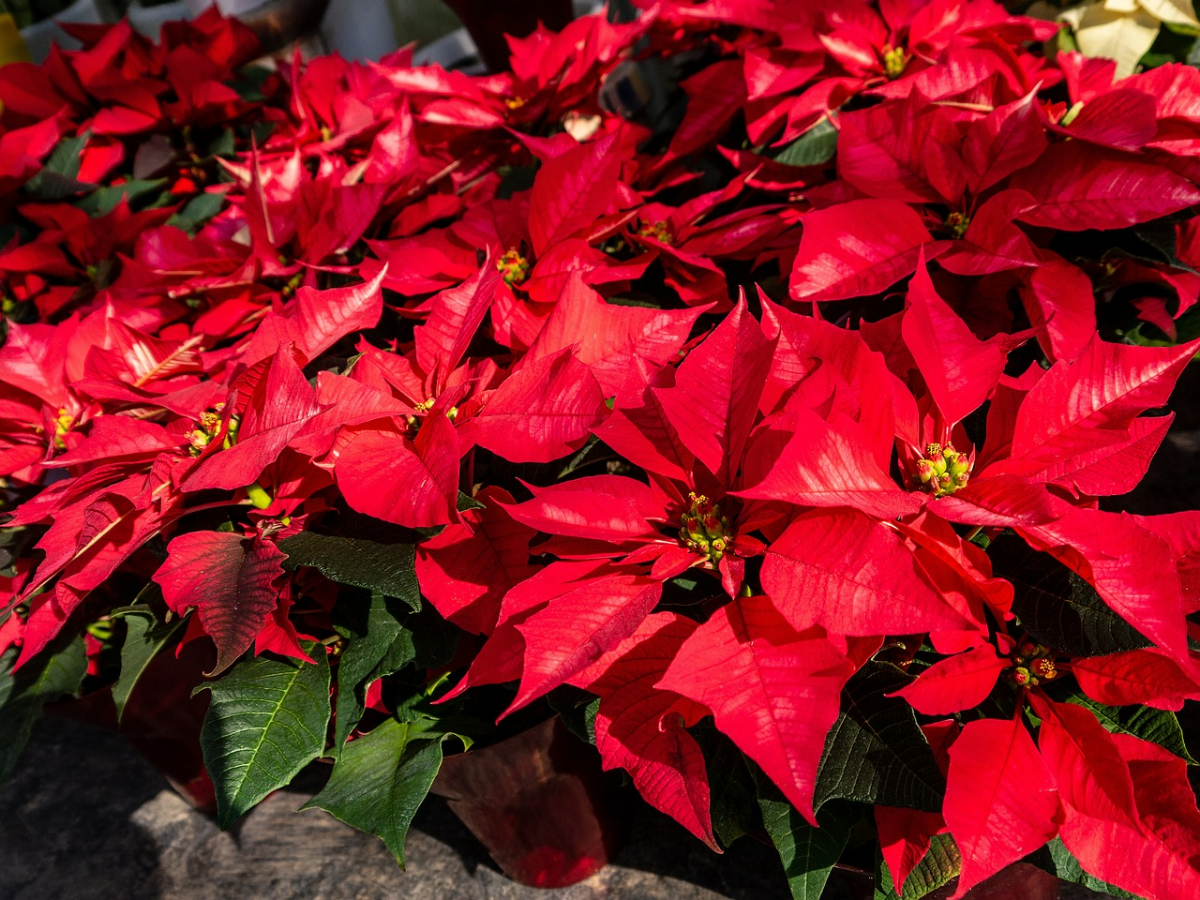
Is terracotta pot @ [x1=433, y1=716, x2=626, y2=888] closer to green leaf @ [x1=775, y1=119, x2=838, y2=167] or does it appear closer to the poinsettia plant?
the poinsettia plant

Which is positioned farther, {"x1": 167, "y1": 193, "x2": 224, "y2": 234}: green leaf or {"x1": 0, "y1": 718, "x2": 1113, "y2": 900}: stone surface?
{"x1": 167, "y1": 193, "x2": 224, "y2": 234}: green leaf

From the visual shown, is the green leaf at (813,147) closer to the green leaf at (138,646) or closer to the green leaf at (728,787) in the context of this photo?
the green leaf at (728,787)

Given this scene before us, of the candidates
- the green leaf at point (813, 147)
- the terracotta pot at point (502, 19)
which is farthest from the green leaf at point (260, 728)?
the terracotta pot at point (502, 19)

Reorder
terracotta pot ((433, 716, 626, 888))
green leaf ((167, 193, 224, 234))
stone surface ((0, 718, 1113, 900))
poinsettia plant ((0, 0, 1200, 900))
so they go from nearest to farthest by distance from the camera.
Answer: poinsettia plant ((0, 0, 1200, 900)) < terracotta pot ((433, 716, 626, 888)) < stone surface ((0, 718, 1113, 900)) < green leaf ((167, 193, 224, 234))

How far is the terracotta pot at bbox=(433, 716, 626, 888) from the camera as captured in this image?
607mm

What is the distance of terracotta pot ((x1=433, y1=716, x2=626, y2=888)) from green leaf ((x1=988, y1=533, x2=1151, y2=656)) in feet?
0.98

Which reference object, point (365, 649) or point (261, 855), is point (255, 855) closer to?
point (261, 855)

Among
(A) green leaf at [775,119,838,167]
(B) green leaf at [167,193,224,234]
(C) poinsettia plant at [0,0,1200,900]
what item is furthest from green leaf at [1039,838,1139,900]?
(B) green leaf at [167,193,224,234]

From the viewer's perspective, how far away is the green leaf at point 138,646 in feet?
1.82

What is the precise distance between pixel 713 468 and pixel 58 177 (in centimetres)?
78

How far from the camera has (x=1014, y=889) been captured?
0.51 m

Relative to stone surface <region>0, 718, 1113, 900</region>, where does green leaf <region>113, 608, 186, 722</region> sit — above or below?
above

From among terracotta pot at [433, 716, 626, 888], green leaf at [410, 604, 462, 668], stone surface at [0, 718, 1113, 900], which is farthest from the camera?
stone surface at [0, 718, 1113, 900]

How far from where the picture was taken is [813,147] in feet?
2.21
